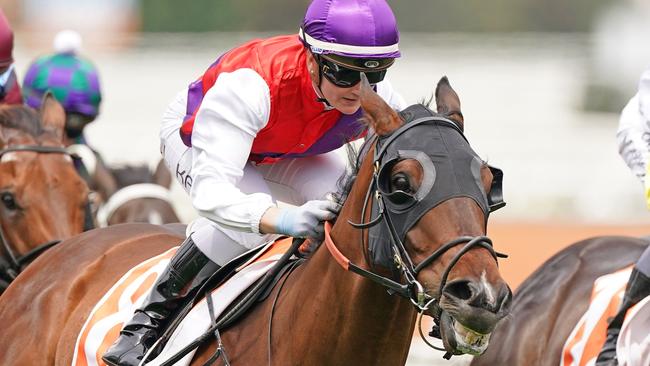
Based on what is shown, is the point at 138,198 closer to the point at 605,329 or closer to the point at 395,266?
the point at 605,329

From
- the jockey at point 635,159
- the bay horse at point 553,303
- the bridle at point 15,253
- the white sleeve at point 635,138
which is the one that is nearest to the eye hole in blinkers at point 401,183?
the jockey at point 635,159

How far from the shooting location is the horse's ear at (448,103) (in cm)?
386

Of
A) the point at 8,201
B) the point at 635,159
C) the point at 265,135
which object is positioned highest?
the point at 265,135

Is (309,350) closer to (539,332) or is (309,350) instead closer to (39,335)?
(39,335)

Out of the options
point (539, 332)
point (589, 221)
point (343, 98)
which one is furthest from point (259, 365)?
point (589, 221)

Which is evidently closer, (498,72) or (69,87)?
(69,87)

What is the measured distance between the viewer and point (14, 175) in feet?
22.3

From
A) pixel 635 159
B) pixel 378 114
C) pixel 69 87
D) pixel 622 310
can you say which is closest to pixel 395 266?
pixel 378 114

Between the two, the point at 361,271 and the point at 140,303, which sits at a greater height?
the point at 361,271

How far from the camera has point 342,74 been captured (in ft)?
14.0

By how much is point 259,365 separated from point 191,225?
1002mm

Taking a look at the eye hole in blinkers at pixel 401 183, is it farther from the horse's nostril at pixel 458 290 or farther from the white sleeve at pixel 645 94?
the white sleeve at pixel 645 94

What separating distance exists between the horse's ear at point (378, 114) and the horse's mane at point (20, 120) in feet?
11.7

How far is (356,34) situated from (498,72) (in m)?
18.1
